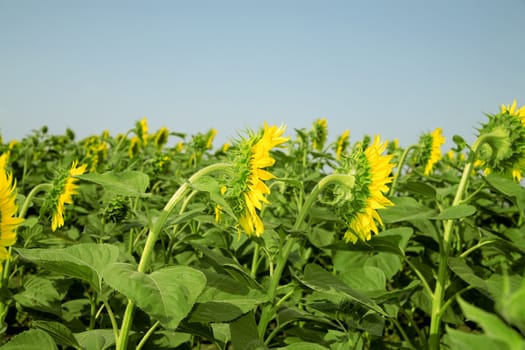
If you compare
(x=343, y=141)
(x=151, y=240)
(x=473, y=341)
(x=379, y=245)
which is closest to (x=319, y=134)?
(x=343, y=141)

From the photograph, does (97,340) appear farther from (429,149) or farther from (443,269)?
(429,149)

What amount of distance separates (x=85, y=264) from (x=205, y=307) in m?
0.30

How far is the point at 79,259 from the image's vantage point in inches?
48.5

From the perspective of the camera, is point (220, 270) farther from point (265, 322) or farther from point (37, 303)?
point (37, 303)

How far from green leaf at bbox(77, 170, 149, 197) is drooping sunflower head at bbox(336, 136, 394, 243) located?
0.55 metres

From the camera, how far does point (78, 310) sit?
2.59m

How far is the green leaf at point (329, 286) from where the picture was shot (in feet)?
4.14

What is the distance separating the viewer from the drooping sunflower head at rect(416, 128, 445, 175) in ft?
11.5

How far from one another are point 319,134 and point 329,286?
316cm

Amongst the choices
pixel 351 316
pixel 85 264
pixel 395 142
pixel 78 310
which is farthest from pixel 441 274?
pixel 395 142

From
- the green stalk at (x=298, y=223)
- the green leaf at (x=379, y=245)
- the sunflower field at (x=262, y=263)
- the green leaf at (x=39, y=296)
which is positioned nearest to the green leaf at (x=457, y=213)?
the sunflower field at (x=262, y=263)

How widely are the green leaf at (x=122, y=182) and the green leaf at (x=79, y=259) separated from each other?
0.51 feet

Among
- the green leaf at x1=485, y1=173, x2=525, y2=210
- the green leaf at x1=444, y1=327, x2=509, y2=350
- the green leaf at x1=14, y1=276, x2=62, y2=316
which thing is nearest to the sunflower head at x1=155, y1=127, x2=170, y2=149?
the green leaf at x1=14, y1=276, x2=62, y2=316

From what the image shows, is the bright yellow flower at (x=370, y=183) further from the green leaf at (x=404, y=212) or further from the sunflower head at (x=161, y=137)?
the sunflower head at (x=161, y=137)
